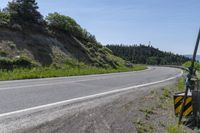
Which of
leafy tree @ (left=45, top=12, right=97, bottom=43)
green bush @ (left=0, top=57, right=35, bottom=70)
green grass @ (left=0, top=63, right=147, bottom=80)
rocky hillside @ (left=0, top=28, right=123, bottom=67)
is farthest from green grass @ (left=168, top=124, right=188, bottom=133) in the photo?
leafy tree @ (left=45, top=12, right=97, bottom=43)

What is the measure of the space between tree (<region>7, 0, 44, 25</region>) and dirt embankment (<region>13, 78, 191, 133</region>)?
24.9 meters

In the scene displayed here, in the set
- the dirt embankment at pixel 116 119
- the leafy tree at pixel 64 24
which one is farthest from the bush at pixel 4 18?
the dirt embankment at pixel 116 119

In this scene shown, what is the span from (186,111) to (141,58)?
124963mm

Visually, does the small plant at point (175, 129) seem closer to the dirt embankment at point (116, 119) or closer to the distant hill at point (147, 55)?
the dirt embankment at point (116, 119)

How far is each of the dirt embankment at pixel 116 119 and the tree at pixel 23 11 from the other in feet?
81.6

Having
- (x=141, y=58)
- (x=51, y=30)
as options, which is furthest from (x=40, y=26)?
(x=141, y=58)

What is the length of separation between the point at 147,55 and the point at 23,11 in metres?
115

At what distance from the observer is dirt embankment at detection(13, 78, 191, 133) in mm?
6367

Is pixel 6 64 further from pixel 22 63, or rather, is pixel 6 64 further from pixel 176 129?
pixel 176 129

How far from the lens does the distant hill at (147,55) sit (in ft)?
428

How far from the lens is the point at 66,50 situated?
3616 centimetres

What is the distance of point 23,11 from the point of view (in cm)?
3356

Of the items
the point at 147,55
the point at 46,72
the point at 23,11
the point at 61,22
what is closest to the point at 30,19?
the point at 23,11

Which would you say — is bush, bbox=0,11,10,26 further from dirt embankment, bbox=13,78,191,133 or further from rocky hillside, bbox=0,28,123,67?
dirt embankment, bbox=13,78,191,133
